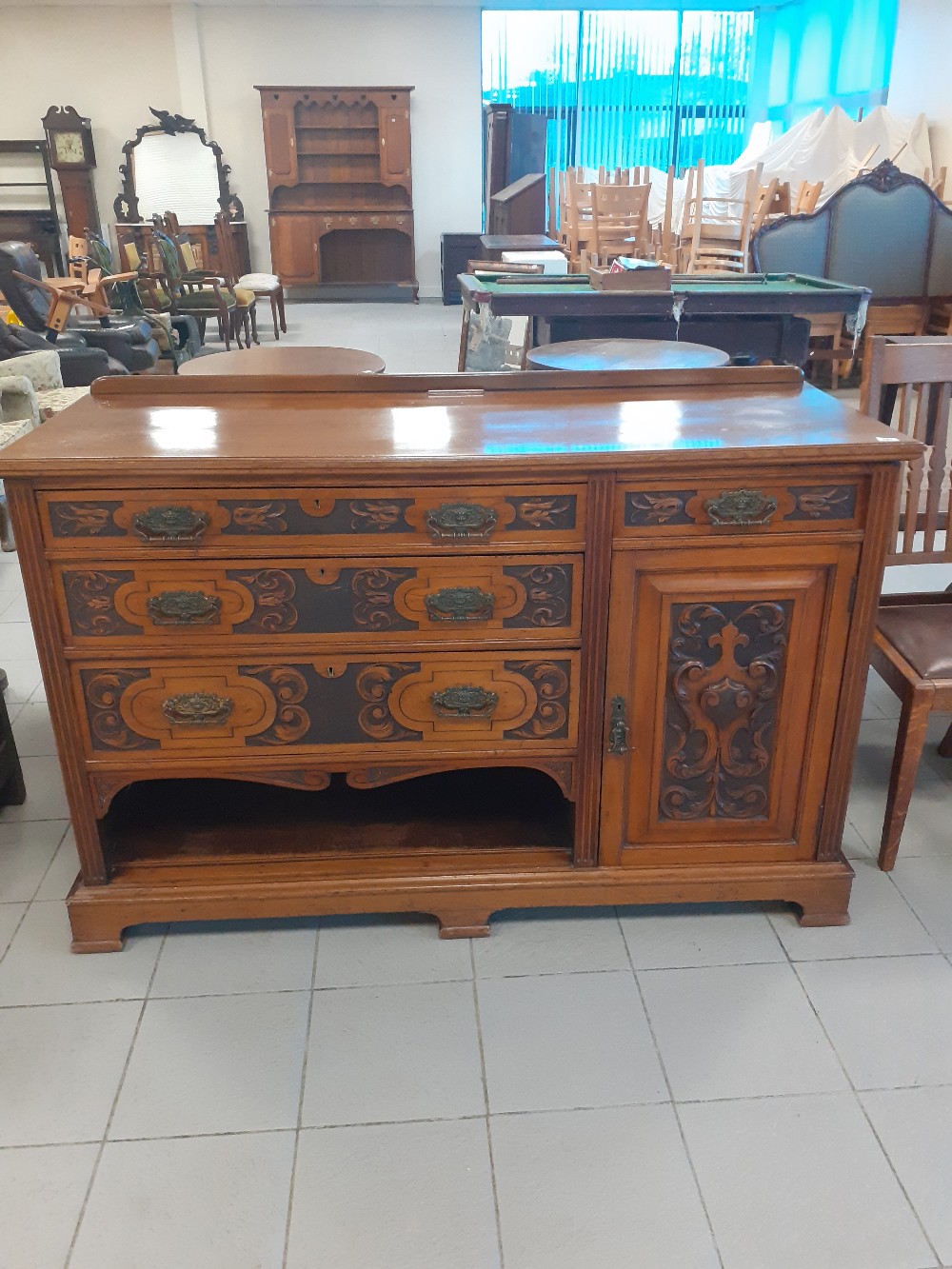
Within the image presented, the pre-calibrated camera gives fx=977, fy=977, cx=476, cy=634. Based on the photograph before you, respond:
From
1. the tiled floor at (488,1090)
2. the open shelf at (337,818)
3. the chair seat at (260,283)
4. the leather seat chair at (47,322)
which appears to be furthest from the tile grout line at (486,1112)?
the chair seat at (260,283)

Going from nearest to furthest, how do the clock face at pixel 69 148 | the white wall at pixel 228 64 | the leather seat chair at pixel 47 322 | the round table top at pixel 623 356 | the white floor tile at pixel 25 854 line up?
the white floor tile at pixel 25 854 → the round table top at pixel 623 356 → the leather seat chair at pixel 47 322 → the white wall at pixel 228 64 → the clock face at pixel 69 148

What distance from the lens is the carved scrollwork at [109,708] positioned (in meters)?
1.61

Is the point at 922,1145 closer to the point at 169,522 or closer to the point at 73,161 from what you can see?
the point at 169,522

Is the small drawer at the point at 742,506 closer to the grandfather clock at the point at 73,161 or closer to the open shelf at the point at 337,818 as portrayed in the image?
the open shelf at the point at 337,818

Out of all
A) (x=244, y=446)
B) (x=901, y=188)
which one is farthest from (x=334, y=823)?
(x=901, y=188)

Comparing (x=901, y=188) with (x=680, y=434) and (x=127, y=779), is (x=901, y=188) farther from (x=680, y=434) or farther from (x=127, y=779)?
(x=127, y=779)

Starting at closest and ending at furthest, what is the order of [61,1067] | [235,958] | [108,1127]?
[108,1127]
[61,1067]
[235,958]

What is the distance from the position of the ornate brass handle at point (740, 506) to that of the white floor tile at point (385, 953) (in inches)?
35.7

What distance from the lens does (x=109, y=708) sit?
1.63 m

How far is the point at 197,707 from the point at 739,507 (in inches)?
37.2

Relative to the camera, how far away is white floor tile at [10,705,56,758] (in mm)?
2416

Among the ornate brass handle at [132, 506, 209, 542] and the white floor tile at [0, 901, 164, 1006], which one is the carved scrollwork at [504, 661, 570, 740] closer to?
the ornate brass handle at [132, 506, 209, 542]

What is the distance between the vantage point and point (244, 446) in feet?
5.06

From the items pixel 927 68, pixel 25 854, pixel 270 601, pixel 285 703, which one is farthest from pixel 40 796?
pixel 927 68
